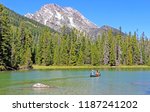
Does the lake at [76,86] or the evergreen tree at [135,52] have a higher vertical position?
the evergreen tree at [135,52]

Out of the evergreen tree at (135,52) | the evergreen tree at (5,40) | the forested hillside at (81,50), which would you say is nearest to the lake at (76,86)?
the evergreen tree at (5,40)

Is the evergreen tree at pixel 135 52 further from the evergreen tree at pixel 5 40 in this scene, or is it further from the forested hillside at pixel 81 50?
the evergreen tree at pixel 5 40

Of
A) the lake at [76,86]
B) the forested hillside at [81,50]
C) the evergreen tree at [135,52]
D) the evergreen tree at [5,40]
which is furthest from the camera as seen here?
the evergreen tree at [135,52]

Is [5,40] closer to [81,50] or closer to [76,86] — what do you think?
[76,86]

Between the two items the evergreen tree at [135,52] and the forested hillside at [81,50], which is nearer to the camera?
the forested hillside at [81,50]

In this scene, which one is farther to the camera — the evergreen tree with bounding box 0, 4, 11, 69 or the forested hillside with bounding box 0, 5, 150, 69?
the forested hillside with bounding box 0, 5, 150, 69

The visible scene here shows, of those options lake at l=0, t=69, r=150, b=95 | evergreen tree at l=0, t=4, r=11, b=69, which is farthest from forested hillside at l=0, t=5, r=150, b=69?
lake at l=0, t=69, r=150, b=95

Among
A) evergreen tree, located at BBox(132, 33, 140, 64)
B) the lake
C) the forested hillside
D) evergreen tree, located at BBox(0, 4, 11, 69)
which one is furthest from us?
evergreen tree, located at BBox(132, 33, 140, 64)

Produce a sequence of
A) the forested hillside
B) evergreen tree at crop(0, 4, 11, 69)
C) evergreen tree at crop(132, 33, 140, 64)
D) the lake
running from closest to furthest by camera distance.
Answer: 1. the lake
2. evergreen tree at crop(0, 4, 11, 69)
3. the forested hillside
4. evergreen tree at crop(132, 33, 140, 64)

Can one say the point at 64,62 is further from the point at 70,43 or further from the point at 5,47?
the point at 5,47

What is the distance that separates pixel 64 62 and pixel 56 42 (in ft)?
45.2

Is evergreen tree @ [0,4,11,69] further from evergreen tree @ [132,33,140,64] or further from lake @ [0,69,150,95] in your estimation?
evergreen tree @ [132,33,140,64]

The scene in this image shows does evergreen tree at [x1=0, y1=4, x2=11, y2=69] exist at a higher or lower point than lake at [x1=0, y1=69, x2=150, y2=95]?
higher

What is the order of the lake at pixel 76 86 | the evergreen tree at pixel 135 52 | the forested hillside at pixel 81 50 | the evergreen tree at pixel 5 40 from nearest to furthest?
A: the lake at pixel 76 86 < the evergreen tree at pixel 5 40 < the forested hillside at pixel 81 50 < the evergreen tree at pixel 135 52
